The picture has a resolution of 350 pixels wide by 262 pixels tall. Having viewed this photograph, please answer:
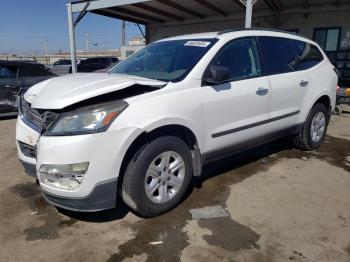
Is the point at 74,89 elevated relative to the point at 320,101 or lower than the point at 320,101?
elevated

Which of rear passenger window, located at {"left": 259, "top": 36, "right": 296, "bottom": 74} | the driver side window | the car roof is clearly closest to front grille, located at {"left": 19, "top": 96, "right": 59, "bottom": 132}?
the driver side window

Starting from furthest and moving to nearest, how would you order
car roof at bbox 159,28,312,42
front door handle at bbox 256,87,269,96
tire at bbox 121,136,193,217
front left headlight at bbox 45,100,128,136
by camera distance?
front door handle at bbox 256,87,269,96 → car roof at bbox 159,28,312,42 → tire at bbox 121,136,193,217 → front left headlight at bbox 45,100,128,136

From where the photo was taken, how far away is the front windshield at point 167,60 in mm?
3551

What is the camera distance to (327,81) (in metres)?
5.25

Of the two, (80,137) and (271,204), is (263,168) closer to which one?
(271,204)

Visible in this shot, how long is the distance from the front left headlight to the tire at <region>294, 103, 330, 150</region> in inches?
132

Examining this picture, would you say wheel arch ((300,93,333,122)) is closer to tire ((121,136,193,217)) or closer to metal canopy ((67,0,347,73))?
tire ((121,136,193,217))

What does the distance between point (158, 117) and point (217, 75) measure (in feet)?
2.73

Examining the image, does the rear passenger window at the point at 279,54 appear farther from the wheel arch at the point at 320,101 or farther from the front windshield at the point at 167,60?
the front windshield at the point at 167,60

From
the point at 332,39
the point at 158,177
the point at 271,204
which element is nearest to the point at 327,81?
the point at 271,204

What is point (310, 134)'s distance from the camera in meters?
5.19

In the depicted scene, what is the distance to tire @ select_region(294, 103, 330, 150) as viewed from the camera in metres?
5.08

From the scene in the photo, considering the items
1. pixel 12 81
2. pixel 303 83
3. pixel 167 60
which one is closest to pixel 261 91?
pixel 303 83

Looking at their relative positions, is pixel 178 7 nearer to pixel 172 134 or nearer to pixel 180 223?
pixel 172 134
